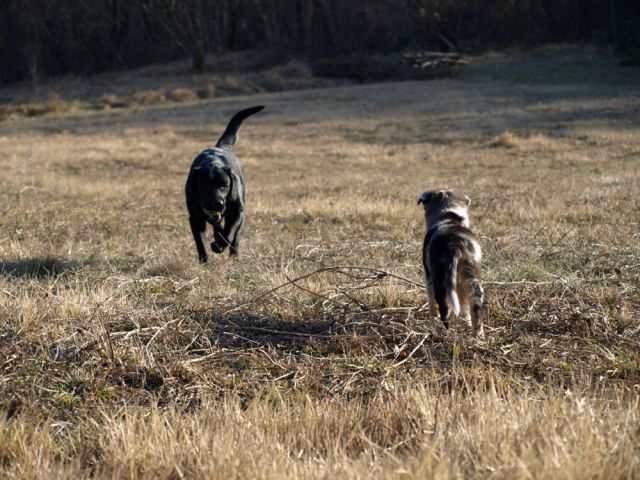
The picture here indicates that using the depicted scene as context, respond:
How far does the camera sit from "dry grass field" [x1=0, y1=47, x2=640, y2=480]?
2.86 metres

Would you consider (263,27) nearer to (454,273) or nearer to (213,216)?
(213,216)

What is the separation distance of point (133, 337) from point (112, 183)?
33.3ft

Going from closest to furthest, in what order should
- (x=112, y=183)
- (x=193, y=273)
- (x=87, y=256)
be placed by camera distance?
(x=193, y=273) < (x=87, y=256) < (x=112, y=183)

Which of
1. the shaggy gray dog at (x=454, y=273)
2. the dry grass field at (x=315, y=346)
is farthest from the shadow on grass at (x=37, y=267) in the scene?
the shaggy gray dog at (x=454, y=273)

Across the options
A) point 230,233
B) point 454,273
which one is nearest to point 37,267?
point 230,233

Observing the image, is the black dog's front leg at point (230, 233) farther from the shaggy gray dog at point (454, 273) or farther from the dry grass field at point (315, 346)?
the shaggy gray dog at point (454, 273)

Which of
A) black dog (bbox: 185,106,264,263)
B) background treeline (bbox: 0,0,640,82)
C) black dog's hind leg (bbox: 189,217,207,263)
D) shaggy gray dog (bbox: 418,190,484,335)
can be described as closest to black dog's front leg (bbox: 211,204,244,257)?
black dog (bbox: 185,106,264,263)

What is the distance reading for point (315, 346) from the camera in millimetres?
4172

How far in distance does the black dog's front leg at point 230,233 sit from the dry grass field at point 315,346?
0.28m

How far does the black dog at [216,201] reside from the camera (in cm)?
722

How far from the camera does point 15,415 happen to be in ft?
11.1

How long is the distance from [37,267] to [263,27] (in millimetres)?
Answer: 49341

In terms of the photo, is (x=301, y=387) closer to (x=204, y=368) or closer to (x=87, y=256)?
(x=204, y=368)

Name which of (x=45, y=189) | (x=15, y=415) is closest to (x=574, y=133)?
(x=45, y=189)
